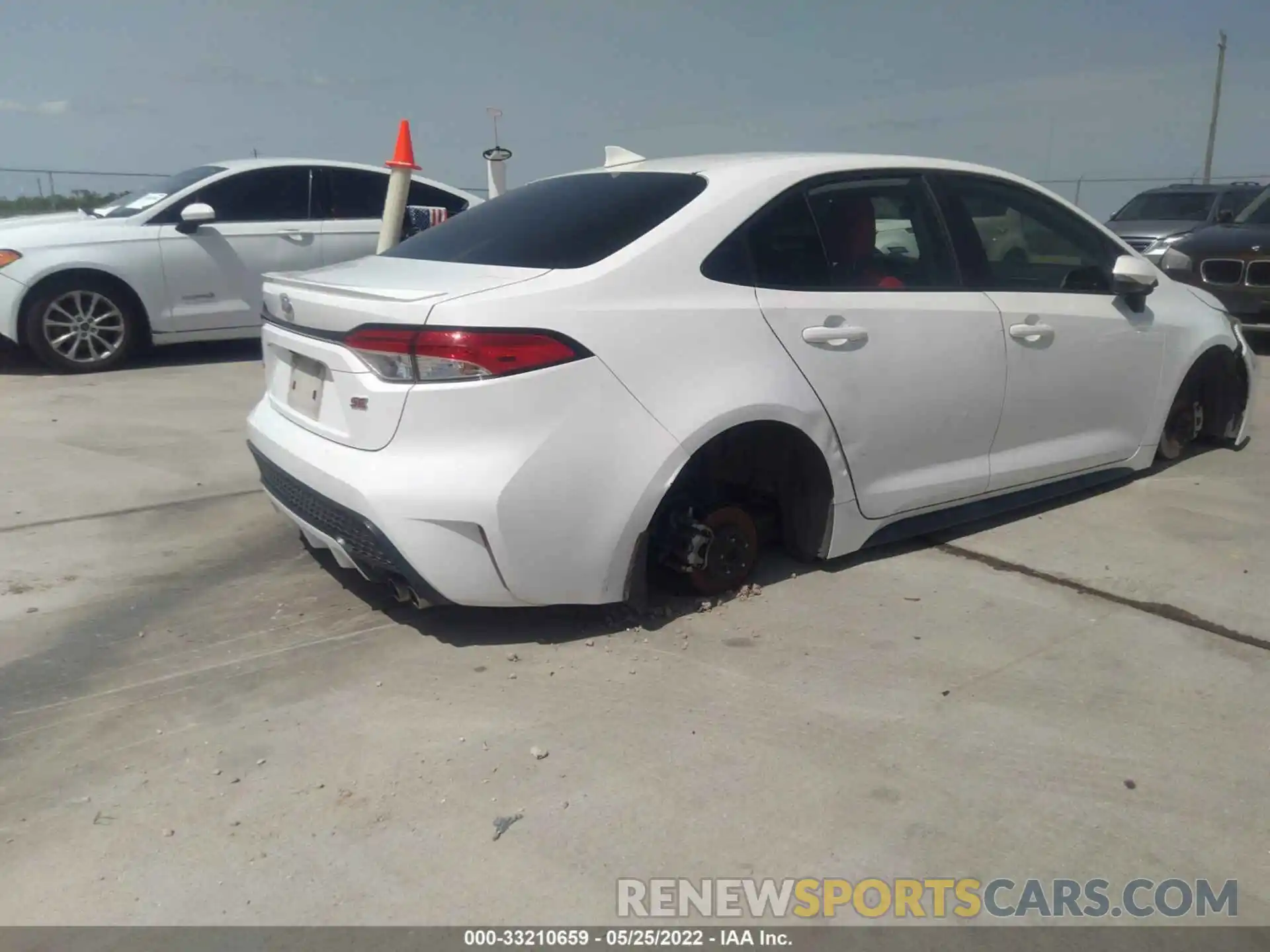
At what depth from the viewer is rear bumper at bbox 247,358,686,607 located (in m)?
3.30

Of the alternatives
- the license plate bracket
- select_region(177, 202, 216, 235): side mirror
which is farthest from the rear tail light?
select_region(177, 202, 216, 235): side mirror

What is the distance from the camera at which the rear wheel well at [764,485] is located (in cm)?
383

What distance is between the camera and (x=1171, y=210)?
15438 millimetres

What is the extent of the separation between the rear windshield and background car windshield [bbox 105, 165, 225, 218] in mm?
5609

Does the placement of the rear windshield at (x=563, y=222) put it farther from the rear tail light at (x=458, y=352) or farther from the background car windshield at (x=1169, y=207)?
the background car windshield at (x=1169, y=207)

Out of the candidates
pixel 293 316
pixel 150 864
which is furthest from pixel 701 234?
pixel 150 864

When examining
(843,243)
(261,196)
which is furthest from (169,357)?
(843,243)

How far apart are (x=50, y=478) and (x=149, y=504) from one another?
0.79 metres

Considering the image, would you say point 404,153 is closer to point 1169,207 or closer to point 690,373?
point 690,373

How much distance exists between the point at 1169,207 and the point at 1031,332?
1279 cm

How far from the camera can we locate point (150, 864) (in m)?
2.61

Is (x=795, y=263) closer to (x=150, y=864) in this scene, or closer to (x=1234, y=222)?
(x=150, y=864)

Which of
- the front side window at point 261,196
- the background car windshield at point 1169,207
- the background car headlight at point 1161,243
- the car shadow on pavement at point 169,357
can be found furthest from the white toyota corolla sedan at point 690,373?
the background car windshield at point 1169,207

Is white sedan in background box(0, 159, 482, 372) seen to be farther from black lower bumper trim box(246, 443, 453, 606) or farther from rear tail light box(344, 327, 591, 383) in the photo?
rear tail light box(344, 327, 591, 383)
